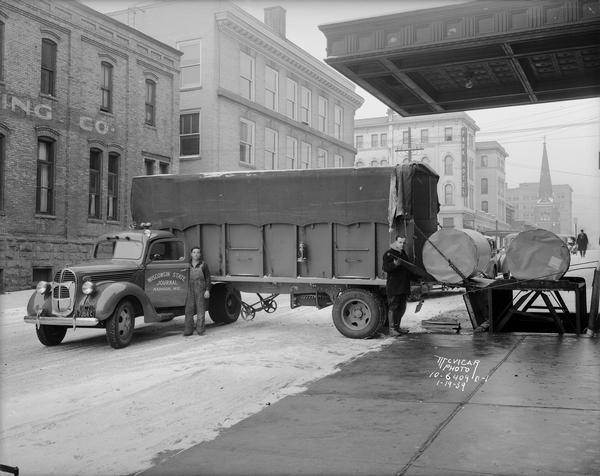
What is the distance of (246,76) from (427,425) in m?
31.0

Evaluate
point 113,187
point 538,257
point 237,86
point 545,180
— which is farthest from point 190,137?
point 545,180

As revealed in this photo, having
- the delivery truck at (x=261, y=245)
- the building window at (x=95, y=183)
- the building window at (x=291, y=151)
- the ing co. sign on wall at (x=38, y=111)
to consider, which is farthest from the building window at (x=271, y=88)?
the delivery truck at (x=261, y=245)

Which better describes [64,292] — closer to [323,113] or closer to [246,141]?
[246,141]

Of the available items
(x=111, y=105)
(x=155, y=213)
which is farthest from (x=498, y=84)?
(x=111, y=105)

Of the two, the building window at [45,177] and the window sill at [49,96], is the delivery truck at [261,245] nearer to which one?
the building window at [45,177]

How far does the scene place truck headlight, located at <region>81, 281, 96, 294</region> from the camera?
35.8ft

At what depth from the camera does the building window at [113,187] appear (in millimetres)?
25906

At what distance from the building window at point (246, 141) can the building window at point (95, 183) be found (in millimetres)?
10356

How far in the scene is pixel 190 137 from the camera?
108 feet

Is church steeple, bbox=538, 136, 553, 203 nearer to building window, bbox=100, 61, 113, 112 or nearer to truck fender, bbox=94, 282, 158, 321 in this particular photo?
building window, bbox=100, 61, 113, 112

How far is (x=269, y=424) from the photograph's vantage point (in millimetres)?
6035

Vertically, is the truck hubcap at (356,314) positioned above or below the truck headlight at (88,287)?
below

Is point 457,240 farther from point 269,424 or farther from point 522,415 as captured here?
point 269,424

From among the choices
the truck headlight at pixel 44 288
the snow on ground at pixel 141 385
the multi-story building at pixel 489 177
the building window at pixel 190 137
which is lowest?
the snow on ground at pixel 141 385
